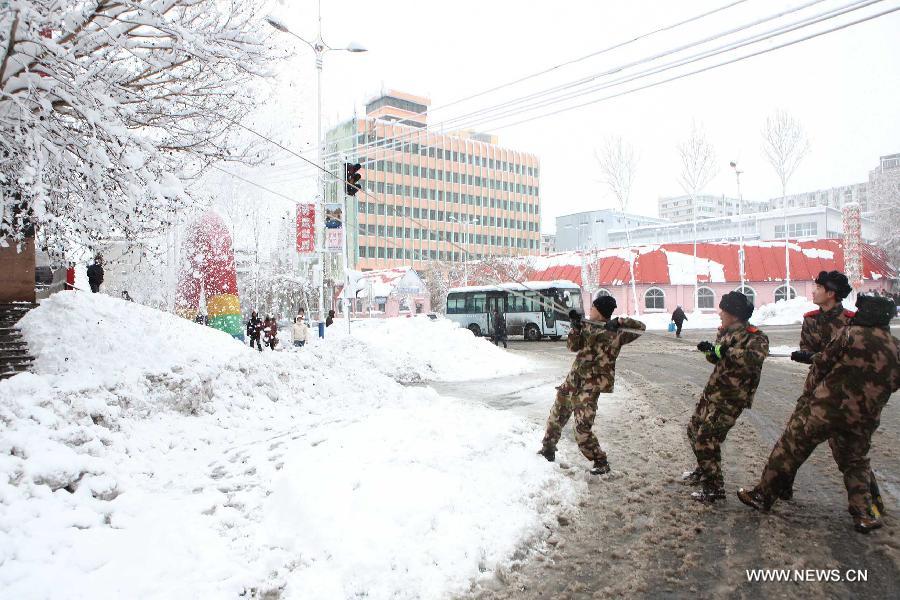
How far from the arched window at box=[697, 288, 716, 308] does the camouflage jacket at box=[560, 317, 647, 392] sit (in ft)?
135

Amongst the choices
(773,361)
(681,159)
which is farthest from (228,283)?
(681,159)

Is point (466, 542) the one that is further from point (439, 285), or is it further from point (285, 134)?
point (439, 285)

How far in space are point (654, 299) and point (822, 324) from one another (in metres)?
40.4

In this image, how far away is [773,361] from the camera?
1658cm

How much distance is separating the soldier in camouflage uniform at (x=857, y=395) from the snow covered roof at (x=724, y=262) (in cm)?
3865

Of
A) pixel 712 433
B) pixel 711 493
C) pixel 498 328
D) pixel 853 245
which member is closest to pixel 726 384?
pixel 712 433

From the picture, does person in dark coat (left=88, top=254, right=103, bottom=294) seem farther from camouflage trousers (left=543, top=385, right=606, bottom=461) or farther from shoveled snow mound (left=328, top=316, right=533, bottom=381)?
camouflage trousers (left=543, top=385, right=606, bottom=461)

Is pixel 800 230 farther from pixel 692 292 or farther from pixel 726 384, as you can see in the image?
pixel 726 384

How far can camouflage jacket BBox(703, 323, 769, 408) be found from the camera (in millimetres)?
4473

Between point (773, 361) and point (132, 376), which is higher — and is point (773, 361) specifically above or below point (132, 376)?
below

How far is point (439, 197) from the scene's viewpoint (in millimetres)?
86062

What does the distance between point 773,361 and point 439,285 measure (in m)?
42.4

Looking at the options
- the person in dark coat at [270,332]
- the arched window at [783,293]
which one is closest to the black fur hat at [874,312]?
the person in dark coat at [270,332]

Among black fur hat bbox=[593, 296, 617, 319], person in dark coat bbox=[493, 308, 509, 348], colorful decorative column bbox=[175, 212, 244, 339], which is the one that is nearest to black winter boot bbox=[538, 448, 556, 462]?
black fur hat bbox=[593, 296, 617, 319]
